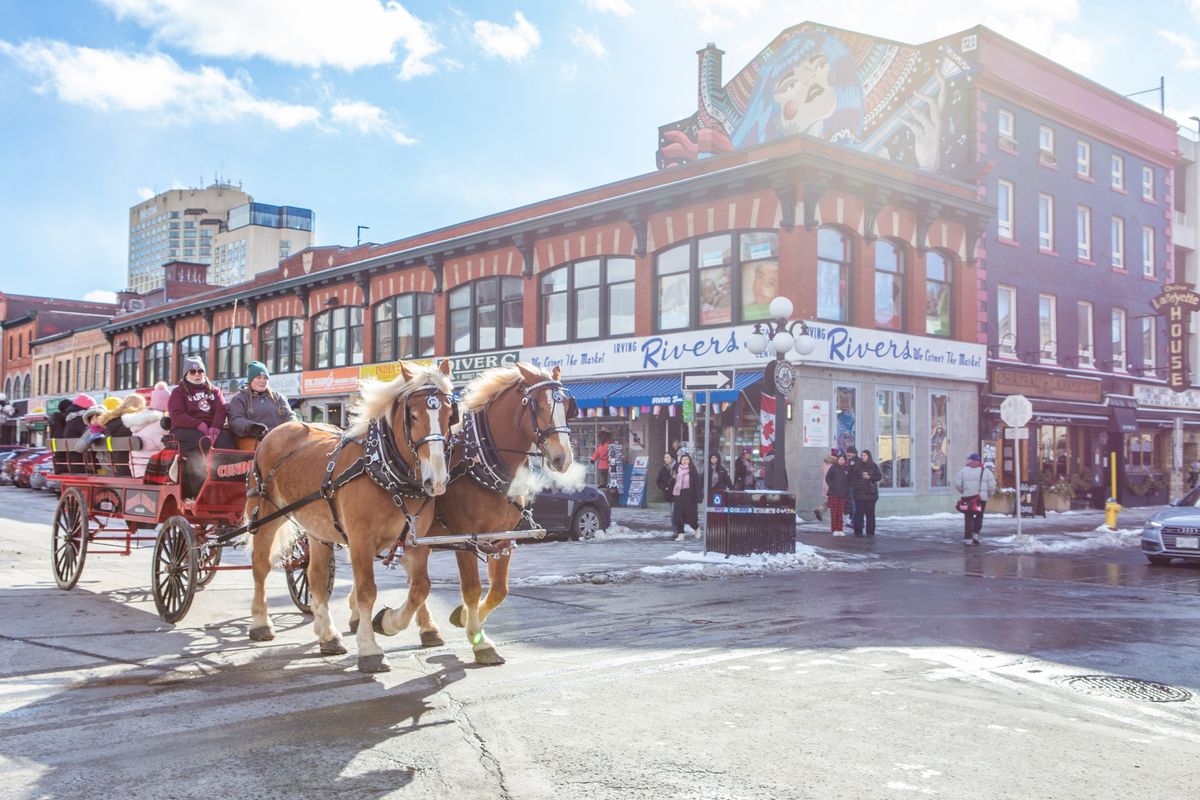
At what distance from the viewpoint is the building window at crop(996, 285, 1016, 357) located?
3042 cm

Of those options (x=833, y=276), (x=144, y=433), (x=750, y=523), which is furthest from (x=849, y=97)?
(x=144, y=433)

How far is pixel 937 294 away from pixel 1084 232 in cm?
923

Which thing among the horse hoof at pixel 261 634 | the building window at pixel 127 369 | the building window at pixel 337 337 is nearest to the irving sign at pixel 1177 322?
the building window at pixel 337 337

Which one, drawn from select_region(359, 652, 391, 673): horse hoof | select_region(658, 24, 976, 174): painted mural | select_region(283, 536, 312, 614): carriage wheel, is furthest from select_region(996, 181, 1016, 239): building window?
select_region(359, 652, 391, 673): horse hoof

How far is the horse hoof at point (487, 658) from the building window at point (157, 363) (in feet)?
156

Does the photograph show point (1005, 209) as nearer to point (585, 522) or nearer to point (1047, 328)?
point (1047, 328)

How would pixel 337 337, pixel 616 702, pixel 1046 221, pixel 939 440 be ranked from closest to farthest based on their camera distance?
pixel 616 702 → pixel 939 440 → pixel 1046 221 → pixel 337 337

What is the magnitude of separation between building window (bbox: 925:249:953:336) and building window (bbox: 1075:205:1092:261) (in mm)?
7853

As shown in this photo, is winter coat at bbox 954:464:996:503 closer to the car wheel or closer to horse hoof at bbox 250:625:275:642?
the car wheel

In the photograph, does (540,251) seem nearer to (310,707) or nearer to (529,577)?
(529,577)

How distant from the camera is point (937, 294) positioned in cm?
2873

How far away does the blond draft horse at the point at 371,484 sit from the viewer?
701cm

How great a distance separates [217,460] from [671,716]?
5.08 meters

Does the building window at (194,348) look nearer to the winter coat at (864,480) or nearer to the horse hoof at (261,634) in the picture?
the winter coat at (864,480)
